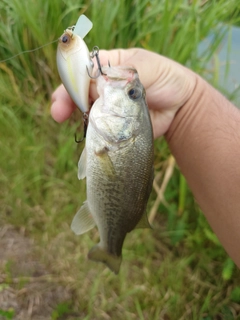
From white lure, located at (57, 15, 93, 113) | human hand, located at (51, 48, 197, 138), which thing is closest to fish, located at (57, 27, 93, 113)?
white lure, located at (57, 15, 93, 113)

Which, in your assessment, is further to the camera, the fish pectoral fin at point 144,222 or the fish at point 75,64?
the fish pectoral fin at point 144,222

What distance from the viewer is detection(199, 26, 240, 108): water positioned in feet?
6.70

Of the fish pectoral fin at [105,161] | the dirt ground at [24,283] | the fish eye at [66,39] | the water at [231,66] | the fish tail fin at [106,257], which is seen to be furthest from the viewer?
the water at [231,66]

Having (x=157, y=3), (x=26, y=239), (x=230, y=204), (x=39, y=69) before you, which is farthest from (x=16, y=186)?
(x=157, y=3)

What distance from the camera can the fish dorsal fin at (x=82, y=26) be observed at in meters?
1.04

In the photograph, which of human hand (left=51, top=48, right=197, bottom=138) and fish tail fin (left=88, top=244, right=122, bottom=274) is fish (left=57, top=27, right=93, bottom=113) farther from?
fish tail fin (left=88, top=244, right=122, bottom=274)

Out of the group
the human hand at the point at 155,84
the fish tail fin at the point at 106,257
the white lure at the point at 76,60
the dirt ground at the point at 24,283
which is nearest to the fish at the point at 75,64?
the white lure at the point at 76,60

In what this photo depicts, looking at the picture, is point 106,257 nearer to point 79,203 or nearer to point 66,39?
point 79,203

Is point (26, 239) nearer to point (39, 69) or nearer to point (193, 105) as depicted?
point (39, 69)

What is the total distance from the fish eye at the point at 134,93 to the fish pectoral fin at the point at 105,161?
0.19 meters

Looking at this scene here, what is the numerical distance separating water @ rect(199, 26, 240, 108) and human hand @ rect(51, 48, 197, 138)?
57cm

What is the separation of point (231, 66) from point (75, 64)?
1.50 m

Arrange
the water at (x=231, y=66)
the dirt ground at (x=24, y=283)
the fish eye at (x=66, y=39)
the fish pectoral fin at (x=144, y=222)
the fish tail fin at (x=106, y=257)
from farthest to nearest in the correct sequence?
the water at (x=231, y=66)
the dirt ground at (x=24, y=283)
the fish tail fin at (x=106, y=257)
the fish pectoral fin at (x=144, y=222)
the fish eye at (x=66, y=39)

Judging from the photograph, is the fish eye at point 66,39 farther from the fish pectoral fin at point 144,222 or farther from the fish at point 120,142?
the fish pectoral fin at point 144,222
